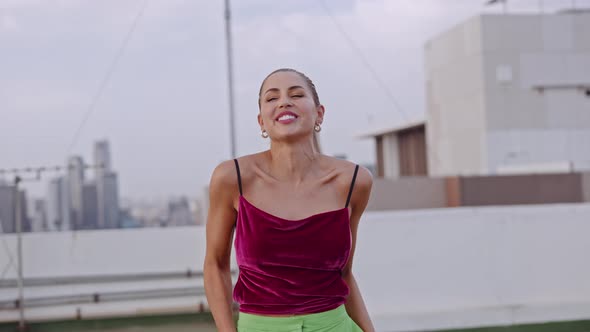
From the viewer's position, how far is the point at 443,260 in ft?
13.0

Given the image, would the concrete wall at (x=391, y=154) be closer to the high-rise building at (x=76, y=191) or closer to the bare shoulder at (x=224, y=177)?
the high-rise building at (x=76, y=191)

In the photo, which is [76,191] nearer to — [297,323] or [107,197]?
[107,197]

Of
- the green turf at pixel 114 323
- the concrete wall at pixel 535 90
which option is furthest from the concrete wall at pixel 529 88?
the green turf at pixel 114 323

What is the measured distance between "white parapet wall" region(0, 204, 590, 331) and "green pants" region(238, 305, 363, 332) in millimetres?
2753

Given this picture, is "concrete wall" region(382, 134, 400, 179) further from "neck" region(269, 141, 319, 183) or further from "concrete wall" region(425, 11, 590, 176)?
"neck" region(269, 141, 319, 183)

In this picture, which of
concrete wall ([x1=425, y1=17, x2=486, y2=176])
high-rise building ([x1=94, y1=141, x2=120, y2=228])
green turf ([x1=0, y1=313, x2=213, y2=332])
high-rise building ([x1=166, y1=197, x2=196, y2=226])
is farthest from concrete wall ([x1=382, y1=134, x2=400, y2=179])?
green turf ([x1=0, y1=313, x2=213, y2=332])

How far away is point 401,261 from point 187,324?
1.15 metres

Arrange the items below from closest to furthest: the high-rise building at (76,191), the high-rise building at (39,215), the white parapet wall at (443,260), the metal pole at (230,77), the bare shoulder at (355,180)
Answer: the bare shoulder at (355,180)
the white parapet wall at (443,260)
the metal pole at (230,77)
the high-rise building at (76,191)
the high-rise building at (39,215)

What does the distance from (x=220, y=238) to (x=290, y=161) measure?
0.16m

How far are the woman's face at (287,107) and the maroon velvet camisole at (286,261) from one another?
128mm

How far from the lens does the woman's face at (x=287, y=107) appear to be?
1160 mm

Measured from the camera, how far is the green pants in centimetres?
110

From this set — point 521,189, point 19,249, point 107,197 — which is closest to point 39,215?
point 107,197

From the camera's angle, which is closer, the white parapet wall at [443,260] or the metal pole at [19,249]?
the metal pole at [19,249]
